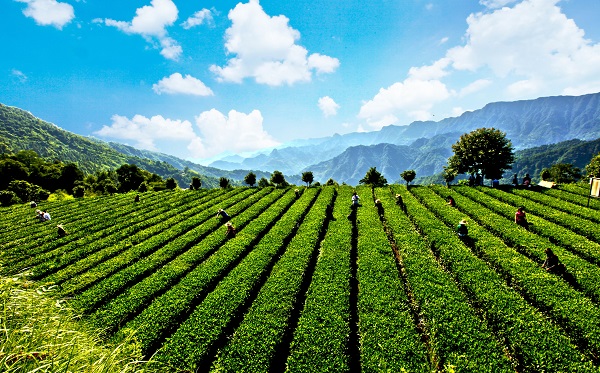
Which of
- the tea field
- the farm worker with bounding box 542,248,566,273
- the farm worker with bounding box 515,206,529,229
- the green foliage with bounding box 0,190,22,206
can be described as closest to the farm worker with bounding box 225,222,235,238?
the tea field

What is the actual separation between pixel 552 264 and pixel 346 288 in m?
13.6

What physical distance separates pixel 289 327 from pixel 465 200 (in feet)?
106

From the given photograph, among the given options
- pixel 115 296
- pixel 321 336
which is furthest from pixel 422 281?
pixel 115 296

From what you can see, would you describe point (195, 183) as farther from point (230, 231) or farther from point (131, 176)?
point (131, 176)

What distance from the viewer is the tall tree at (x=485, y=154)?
180ft

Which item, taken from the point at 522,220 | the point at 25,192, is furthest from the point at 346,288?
the point at 25,192

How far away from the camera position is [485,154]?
182 feet

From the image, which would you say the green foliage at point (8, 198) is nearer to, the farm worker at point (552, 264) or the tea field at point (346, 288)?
the tea field at point (346, 288)

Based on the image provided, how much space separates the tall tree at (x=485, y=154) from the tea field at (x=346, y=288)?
77.4 ft

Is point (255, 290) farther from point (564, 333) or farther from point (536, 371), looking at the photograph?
point (564, 333)

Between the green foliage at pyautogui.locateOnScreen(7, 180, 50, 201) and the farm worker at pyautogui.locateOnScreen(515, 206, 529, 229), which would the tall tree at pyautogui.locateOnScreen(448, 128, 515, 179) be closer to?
the farm worker at pyautogui.locateOnScreen(515, 206, 529, 229)

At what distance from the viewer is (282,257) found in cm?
2156

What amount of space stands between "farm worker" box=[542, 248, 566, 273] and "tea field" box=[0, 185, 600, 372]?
429mm

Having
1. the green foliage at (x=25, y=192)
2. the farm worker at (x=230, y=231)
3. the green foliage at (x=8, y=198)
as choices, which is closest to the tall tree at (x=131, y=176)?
the green foliage at (x=25, y=192)
